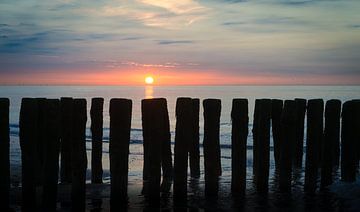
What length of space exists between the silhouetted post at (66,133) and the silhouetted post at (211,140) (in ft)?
7.16

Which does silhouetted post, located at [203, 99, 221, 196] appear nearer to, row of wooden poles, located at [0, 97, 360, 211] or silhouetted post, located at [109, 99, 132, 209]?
row of wooden poles, located at [0, 97, 360, 211]

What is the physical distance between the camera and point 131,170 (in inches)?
497

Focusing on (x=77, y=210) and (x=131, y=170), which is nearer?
(x=77, y=210)

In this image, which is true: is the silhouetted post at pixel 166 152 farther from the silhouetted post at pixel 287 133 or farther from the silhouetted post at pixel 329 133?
the silhouetted post at pixel 329 133

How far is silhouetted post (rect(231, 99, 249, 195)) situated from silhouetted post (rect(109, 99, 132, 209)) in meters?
1.83

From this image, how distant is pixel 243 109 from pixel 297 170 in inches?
166

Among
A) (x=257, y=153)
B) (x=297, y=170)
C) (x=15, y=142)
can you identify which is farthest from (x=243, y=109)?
(x=15, y=142)

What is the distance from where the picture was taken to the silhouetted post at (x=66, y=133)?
674cm

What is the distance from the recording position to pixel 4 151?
6352mm

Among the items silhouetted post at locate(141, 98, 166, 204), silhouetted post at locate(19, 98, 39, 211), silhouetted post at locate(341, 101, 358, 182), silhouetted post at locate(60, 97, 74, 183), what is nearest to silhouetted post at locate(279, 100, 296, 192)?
silhouetted post at locate(341, 101, 358, 182)

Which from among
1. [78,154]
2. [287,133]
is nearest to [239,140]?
[287,133]

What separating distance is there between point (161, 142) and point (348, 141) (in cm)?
355

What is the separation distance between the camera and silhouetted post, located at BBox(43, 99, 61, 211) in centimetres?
648

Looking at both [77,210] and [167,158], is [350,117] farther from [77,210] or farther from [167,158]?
→ [77,210]
